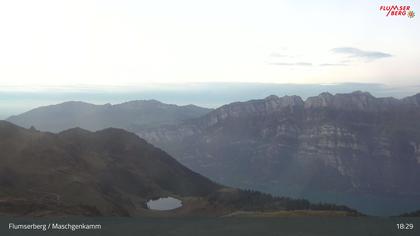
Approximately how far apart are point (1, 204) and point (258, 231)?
146465mm

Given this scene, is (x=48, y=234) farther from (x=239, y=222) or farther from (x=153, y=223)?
(x=239, y=222)

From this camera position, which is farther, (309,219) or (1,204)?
(1,204)

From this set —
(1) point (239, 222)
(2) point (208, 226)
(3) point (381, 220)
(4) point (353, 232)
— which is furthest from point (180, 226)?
(3) point (381, 220)

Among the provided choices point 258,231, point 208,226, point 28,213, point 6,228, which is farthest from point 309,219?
point 28,213

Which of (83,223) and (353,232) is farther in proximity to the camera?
(353,232)

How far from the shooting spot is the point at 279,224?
197 ft

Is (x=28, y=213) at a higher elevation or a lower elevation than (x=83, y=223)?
lower

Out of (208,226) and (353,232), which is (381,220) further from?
(208,226)

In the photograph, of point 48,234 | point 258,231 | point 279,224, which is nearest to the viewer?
point 48,234

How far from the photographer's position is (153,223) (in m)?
60.9

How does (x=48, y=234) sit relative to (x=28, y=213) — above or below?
above

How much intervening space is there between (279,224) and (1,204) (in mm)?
144965

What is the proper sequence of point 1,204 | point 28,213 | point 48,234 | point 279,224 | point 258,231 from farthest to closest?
point 1,204, point 28,213, point 279,224, point 258,231, point 48,234

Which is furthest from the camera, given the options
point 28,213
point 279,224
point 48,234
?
point 28,213
